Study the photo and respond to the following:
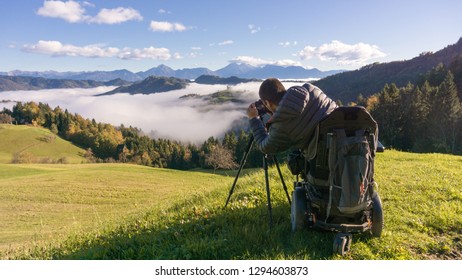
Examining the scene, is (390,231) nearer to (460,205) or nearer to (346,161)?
(346,161)

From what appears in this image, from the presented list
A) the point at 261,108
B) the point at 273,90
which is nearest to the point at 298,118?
the point at 273,90

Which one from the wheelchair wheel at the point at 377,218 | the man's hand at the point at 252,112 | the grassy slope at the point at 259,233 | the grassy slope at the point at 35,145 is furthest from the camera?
the grassy slope at the point at 35,145

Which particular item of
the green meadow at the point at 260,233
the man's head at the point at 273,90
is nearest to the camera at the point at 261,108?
the man's head at the point at 273,90

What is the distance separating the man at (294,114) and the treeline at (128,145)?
2983 inches

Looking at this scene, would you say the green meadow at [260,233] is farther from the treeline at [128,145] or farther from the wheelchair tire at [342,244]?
the treeline at [128,145]

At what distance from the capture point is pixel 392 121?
6141 cm

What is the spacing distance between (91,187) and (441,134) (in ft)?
198

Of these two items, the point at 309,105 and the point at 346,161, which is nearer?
the point at 346,161

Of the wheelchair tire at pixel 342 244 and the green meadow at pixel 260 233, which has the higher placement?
the wheelchair tire at pixel 342 244

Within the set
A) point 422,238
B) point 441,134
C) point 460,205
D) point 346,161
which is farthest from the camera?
point 441,134

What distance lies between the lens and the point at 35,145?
131250mm

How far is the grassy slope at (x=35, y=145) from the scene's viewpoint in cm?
12375

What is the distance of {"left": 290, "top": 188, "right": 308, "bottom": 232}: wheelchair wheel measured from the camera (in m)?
4.79
